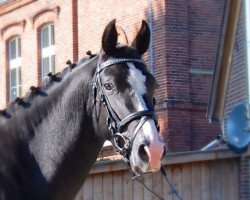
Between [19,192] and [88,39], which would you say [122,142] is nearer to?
[19,192]

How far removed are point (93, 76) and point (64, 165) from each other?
1.88ft

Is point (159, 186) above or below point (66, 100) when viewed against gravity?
below

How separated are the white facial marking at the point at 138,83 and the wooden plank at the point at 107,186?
20.8ft

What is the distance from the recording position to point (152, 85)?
441 cm

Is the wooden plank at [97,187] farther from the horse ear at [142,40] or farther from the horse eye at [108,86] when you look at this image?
the horse eye at [108,86]

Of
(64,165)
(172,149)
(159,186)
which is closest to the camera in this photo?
(64,165)

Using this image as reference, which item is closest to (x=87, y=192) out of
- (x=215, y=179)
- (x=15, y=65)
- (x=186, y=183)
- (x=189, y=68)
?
(x=186, y=183)

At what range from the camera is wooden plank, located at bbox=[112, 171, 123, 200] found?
34.5ft

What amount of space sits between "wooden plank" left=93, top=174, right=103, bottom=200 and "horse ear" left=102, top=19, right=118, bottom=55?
632 centimetres

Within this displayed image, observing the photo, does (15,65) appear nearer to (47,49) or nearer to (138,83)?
(47,49)

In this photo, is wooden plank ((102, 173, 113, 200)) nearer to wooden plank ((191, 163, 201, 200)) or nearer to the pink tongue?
wooden plank ((191, 163, 201, 200))

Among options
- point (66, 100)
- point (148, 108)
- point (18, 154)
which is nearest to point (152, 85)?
point (148, 108)

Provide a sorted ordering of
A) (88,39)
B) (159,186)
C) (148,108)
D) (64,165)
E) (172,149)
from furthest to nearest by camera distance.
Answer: (88,39), (172,149), (159,186), (64,165), (148,108)

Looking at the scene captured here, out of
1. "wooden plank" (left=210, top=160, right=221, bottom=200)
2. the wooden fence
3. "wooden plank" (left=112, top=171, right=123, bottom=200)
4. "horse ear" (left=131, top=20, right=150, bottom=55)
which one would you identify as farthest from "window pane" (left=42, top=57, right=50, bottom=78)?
"horse ear" (left=131, top=20, right=150, bottom=55)
